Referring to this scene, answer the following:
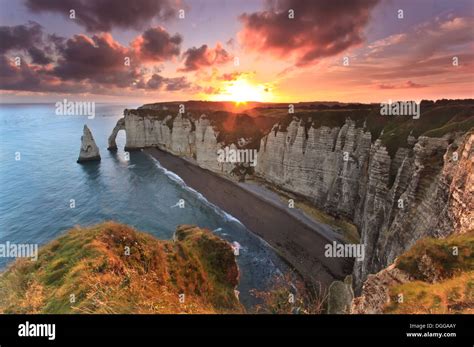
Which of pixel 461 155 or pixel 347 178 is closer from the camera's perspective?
pixel 461 155

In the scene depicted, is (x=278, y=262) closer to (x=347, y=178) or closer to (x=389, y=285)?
(x=347, y=178)

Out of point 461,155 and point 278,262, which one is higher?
point 461,155

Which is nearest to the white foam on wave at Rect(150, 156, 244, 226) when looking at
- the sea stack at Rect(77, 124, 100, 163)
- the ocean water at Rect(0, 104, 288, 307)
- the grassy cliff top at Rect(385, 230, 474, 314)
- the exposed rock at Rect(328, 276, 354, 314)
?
the ocean water at Rect(0, 104, 288, 307)

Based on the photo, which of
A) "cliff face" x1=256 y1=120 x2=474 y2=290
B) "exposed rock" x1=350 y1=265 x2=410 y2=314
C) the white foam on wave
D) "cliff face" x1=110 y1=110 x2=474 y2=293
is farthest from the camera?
the white foam on wave

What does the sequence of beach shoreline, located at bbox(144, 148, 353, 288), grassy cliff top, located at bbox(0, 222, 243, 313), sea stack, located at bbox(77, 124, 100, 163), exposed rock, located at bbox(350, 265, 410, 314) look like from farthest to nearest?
sea stack, located at bbox(77, 124, 100, 163), beach shoreline, located at bbox(144, 148, 353, 288), exposed rock, located at bbox(350, 265, 410, 314), grassy cliff top, located at bbox(0, 222, 243, 313)

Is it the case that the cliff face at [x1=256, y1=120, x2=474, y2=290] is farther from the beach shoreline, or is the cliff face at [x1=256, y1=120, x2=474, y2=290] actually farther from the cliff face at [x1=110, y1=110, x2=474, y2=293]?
the beach shoreline
